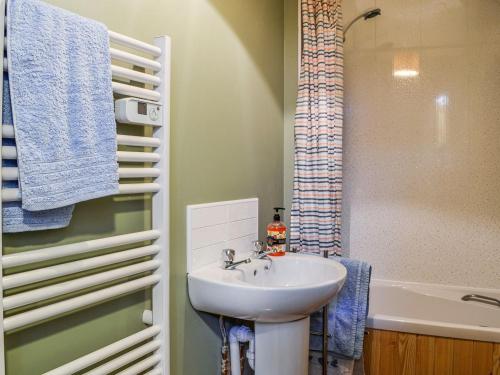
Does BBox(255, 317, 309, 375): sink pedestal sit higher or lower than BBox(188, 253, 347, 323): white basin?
lower

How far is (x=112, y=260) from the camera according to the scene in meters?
1.14

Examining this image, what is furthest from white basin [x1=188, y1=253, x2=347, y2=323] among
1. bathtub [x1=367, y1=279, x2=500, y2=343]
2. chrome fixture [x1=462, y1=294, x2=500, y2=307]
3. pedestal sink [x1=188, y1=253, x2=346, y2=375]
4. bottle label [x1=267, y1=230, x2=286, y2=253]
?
chrome fixture [x1=462, y1=294, x2=500, y2=307]

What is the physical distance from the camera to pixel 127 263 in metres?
1.27

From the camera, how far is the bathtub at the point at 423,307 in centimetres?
207

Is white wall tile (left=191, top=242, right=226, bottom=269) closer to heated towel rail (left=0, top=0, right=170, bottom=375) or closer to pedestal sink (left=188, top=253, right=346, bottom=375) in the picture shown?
pedestal sink (left=188, top=253, right=346, bottom=375)

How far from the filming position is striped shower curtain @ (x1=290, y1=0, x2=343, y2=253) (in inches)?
87.4

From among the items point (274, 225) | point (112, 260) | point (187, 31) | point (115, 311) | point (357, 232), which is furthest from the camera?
point (357, 232)

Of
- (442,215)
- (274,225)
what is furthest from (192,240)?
(442,215)

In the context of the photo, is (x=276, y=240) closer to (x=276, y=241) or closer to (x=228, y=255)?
(x=276, y=241)

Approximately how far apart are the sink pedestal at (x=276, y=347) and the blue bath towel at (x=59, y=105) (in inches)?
34.5

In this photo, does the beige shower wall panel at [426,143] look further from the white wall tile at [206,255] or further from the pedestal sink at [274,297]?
the white wall tile at [206,255]

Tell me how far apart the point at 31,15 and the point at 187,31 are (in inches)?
29.1

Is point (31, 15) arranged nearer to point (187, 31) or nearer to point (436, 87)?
point (187, 31)

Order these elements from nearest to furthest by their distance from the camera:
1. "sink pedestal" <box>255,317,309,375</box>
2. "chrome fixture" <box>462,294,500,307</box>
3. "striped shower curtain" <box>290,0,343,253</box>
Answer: "sink pedestal" <box>255,317,309,375</box>, "striped shower curtain" <box>290,0,343,253</box>, "chrome fixture" <box>462,294,500,307</box>
